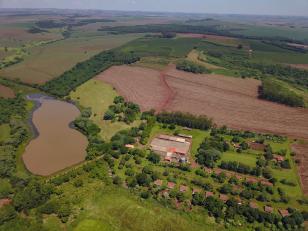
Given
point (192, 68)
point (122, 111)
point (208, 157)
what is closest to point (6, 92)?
point (122, 111)

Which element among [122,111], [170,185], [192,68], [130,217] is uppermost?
[192,68]

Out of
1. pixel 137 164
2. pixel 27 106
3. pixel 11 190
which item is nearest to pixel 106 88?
pixel 27 106

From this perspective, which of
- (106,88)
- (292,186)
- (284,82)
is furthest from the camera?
(284,82)

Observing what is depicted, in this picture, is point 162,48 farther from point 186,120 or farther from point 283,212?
point 283,212

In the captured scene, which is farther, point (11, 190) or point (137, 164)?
point (137, 164)

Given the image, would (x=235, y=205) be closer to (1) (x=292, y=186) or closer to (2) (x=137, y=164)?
(1) (x=292, y=186)
